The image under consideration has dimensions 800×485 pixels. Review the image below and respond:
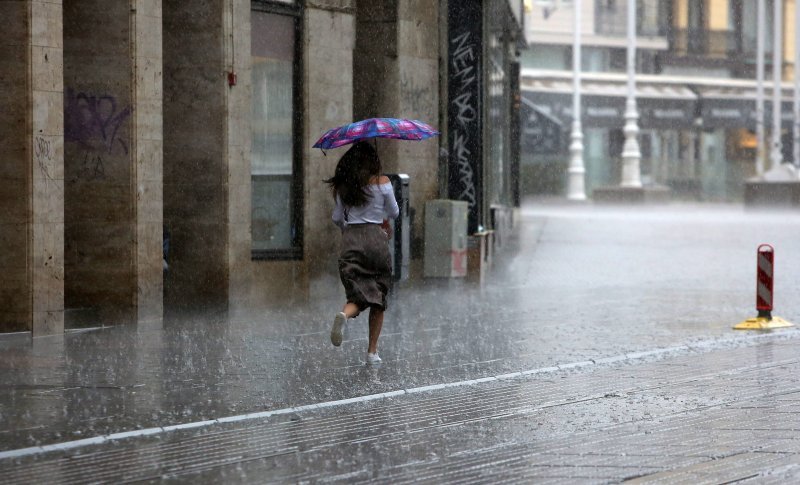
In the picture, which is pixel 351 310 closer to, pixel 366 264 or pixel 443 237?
pixel 366 264

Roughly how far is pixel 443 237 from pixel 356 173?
25.7 ft

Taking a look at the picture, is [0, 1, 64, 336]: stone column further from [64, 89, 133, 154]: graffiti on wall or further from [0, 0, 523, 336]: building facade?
[64, 89, 133, 154]: graffiti on wall

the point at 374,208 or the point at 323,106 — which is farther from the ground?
the point at 323,106

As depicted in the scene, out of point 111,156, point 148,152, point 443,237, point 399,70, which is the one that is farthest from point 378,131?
point 443,237

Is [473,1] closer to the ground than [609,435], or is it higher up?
higher up

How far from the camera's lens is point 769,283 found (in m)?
13.9

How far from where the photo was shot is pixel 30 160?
1220cm

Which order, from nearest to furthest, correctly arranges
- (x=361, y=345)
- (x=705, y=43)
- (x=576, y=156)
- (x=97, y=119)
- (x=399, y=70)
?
(x=361, y=345)
(x=97, y=119)
(x=399, y=70)
(x=576, y=156)
(x=705, y=43)

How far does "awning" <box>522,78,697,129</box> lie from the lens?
63781 millimetres

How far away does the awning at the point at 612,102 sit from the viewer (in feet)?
209

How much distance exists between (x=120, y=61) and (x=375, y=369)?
471cm

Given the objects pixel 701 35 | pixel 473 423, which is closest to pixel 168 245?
pixel 473 423

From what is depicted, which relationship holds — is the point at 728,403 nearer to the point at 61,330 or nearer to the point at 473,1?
the point at 61,330

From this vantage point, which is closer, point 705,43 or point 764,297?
point 764,297
